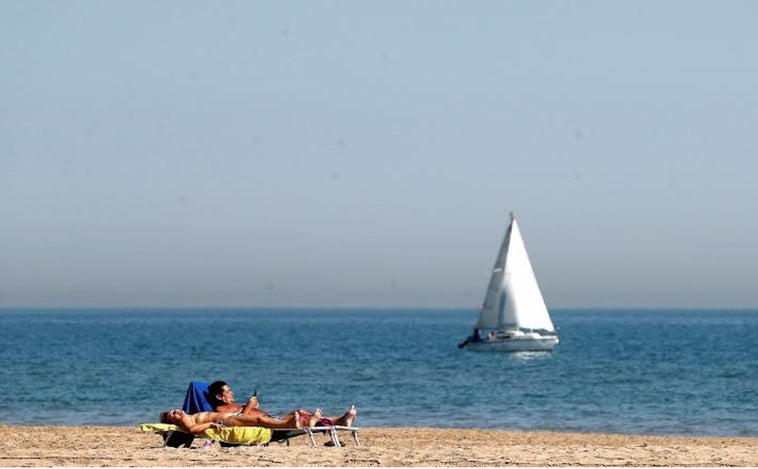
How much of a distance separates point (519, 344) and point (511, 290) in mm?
3290

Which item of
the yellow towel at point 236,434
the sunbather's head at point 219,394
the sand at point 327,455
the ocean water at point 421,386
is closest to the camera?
the sand at point 327,455

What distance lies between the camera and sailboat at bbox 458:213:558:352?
7094 cm

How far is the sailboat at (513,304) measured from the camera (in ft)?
233

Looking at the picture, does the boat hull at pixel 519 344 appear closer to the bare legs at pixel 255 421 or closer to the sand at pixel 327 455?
the sand at pixel 327 455

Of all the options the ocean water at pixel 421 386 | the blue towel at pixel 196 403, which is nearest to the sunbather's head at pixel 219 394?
the blue towel at pixel 196 403

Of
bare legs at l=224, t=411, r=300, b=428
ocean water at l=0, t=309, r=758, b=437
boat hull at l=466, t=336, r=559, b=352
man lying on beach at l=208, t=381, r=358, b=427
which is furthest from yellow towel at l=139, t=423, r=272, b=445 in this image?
boat hull at l=466, t=336, r=559, b=352

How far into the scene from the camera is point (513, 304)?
71.6 m

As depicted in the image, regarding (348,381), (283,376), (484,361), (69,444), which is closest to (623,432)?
(69,444)

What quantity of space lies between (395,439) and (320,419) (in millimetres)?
5655

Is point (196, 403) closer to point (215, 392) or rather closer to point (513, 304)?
point (215, 392)

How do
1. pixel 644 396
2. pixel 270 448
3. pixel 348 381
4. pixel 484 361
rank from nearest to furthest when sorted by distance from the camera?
pixel 270 448 → pixel 644 396 → pixel 348 381 → pixel 484 361

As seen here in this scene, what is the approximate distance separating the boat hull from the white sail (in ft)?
2.71

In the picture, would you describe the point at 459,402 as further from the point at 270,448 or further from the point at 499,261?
the point at 499,261

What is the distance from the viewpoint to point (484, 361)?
67125mm
